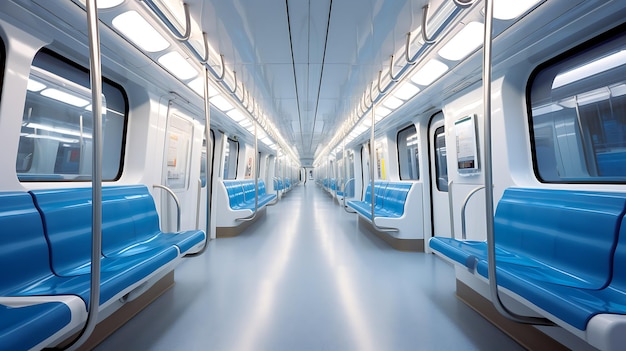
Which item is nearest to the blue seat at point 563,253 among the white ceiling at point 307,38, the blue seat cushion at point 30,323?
the white ceiling at point 307,38

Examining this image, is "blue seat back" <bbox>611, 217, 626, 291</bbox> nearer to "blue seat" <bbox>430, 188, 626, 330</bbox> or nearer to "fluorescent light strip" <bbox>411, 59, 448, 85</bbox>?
"blue seat" <bbox>430, 188, 626, 330</bbox>

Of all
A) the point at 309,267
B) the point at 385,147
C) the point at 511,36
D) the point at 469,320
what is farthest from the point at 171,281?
the point at 385,147

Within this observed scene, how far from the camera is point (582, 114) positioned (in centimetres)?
169

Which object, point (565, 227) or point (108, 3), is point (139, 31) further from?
point (565, 227)

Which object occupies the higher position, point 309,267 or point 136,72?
point 136,72

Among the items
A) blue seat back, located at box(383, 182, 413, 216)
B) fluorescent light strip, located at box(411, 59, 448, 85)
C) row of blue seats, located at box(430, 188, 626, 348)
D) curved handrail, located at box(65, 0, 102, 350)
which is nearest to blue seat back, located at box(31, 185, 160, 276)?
curved handrail, located at box(65, 0, 102, 350)

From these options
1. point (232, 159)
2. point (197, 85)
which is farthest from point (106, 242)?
point (232, 159)

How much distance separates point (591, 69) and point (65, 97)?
386cm

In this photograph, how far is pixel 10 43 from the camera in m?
1.34

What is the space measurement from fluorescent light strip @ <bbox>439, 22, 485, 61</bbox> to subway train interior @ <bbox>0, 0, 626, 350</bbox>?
1 cm

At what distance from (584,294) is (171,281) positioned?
2.90 meters

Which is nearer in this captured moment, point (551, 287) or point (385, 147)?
point (551, 287)

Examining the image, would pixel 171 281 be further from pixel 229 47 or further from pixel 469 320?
pixel 469 320

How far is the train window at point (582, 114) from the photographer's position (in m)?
1.51
